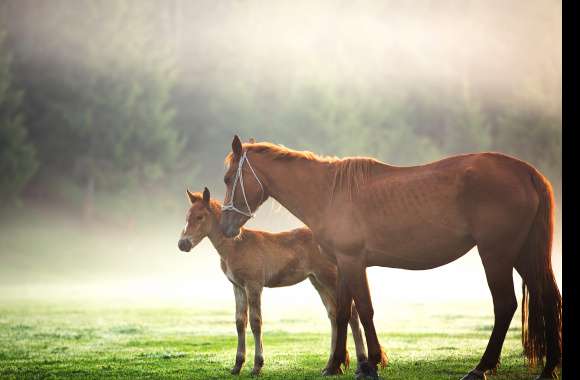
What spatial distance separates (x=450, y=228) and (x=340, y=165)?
1439 millimetres

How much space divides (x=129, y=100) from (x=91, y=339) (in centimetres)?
2654

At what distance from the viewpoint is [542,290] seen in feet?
26.9

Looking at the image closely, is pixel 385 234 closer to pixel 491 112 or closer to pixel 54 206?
pixel 54 206

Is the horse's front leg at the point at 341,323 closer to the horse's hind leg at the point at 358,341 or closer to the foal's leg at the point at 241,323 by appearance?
the horse's hind leg at the point at 358,341

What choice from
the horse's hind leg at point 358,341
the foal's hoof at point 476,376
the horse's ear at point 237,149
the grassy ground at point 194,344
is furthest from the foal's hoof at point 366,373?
the horse's ear at point 237,149

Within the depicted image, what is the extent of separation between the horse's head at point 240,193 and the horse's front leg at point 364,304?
1287 millimetres

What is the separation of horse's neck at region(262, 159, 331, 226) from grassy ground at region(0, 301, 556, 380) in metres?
1.85

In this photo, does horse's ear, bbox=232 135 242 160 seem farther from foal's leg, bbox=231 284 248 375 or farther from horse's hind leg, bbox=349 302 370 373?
horse's hind leg, bbox=349 302 370 373

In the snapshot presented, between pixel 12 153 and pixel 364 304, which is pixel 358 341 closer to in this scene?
pixel 364 304

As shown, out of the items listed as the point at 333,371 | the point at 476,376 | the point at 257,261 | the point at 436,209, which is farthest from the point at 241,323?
the point at 476,376

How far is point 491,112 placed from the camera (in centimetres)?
5012

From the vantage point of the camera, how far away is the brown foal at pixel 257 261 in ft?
31.6

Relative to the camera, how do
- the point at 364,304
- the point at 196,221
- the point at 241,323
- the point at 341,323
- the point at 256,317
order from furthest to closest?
1. the point at 196,221
2. the point at 241,323
3. the point at 256,317
4. the point at 341,323
5. the point at 364,304
